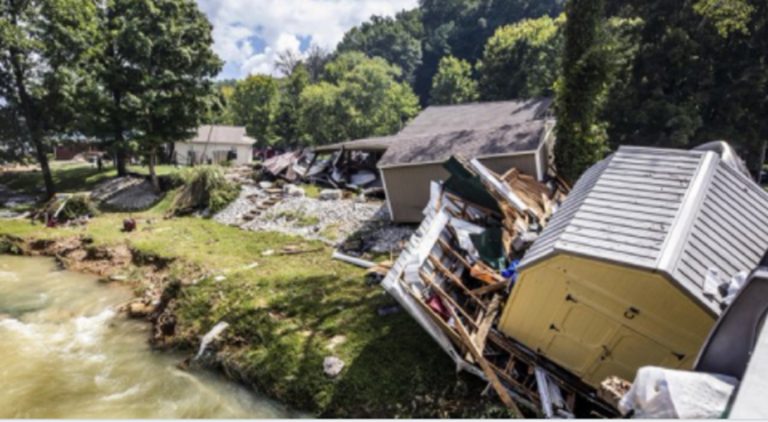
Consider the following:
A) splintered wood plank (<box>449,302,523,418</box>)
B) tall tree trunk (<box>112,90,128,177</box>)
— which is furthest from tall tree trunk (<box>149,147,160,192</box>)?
splintered wood plank (<box>449,302,523,418</box>)

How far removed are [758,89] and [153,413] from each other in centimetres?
2774

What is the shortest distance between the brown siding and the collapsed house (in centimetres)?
691

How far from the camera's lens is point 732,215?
20.8ft

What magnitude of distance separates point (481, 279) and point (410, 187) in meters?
7.03

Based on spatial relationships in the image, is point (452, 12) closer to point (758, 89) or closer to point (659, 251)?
point (758, 89)

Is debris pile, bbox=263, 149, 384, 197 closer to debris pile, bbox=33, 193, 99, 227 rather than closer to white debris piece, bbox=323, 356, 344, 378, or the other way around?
debris pile, bbox=33, 193, 99, 227

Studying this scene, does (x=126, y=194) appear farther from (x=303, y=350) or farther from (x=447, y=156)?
(x=303, y=350)

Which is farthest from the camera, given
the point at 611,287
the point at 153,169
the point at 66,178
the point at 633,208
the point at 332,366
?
the point at 66,178

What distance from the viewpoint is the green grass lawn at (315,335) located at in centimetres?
705

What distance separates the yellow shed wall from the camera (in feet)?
17.8

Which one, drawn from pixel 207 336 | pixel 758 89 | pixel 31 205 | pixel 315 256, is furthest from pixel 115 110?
pixel 758 89

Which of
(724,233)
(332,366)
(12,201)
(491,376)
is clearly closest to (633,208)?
(724,233)

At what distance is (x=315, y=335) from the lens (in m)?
8.71

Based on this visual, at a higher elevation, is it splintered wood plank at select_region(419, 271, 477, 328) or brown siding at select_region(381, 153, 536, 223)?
brown siding at select_region(381, 153, 536, 223)
